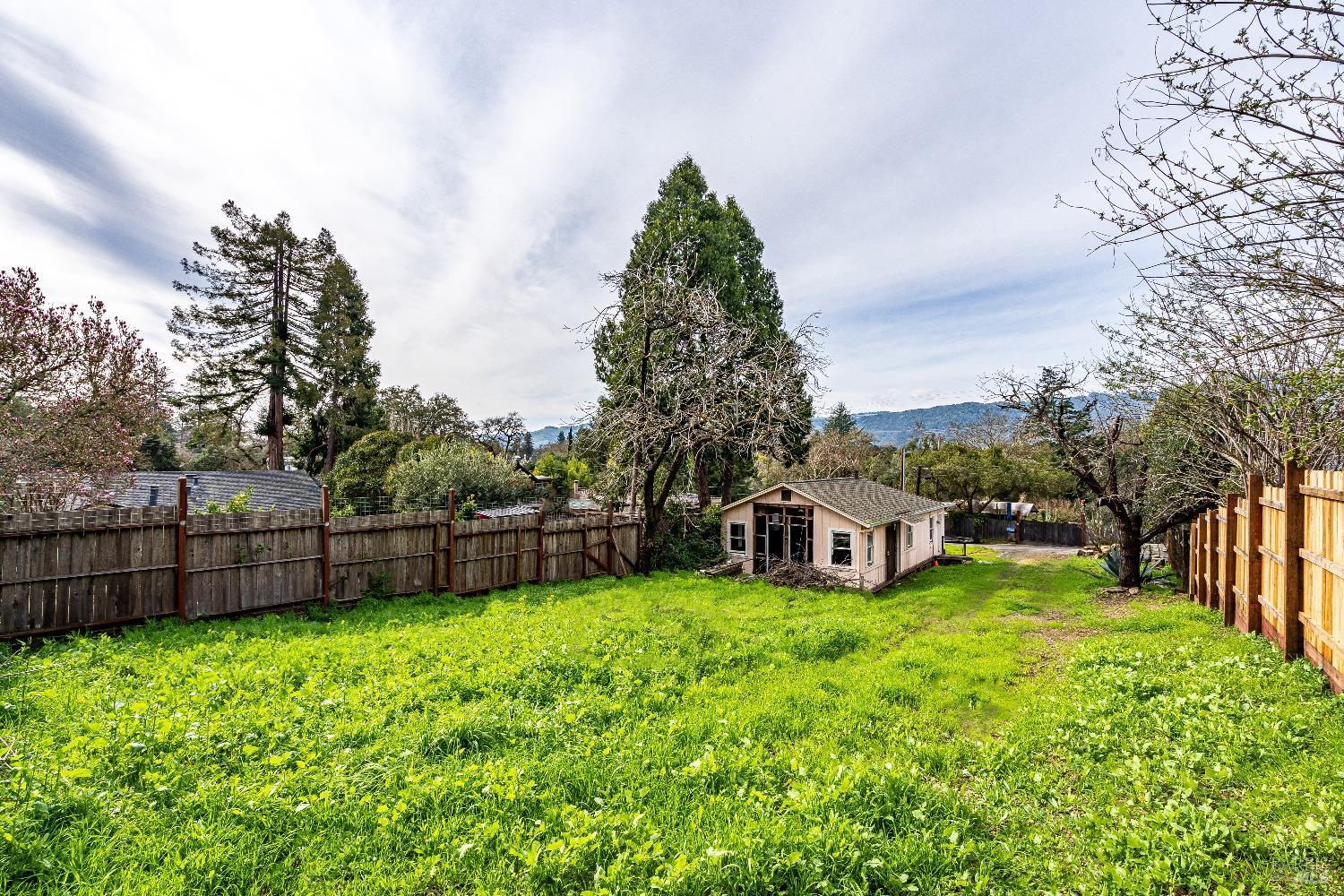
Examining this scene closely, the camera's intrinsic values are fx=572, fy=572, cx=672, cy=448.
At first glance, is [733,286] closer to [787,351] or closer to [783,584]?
[787,351]

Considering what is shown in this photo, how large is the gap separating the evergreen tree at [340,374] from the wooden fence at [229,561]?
19949 millimetres

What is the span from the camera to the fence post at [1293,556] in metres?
5.34

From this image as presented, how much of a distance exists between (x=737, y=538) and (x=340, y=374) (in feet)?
74.5

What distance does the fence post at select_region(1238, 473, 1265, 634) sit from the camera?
21.4 ft

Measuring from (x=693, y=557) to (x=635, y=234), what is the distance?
13667 millimetres

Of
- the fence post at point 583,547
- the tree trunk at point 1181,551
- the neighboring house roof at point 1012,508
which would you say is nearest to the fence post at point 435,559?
→ the fence post at point 583,547

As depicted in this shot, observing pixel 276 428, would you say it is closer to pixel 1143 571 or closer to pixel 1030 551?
pixel 1143 571

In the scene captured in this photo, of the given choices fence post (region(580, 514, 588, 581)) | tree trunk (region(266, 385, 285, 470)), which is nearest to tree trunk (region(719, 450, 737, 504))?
fence post (region(580, 514, 588, 581))

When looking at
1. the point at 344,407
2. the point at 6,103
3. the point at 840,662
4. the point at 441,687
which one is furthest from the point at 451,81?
the point at 344,407

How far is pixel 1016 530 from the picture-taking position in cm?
3303

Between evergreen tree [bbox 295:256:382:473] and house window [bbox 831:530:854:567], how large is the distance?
2414cm

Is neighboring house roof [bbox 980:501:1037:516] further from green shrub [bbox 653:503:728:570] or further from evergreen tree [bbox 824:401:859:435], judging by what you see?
Answer: green shrub [bbox 653:503:728:570]

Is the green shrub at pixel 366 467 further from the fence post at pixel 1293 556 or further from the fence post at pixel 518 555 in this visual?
the fence post at pixel 1293 556

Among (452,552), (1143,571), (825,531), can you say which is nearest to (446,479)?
(452,552)
